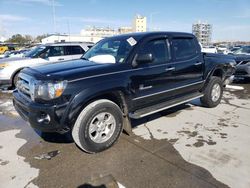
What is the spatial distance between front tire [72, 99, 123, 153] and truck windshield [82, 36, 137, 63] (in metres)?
0.85

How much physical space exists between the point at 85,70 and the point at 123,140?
145 centimetres

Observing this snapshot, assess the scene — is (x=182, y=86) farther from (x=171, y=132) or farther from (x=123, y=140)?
(x=123, y=140)

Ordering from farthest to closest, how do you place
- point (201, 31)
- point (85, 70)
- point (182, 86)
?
1. point (201, 31)
2. point (182, 86)
3. point (85, 70)

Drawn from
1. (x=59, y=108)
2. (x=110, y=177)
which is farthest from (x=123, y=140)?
(x=59, y=108)

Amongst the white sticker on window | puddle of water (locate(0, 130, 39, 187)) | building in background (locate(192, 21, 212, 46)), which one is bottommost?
puddle of water (locate(0, 130, 39, 187))

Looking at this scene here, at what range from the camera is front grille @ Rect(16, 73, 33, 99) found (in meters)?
3.38

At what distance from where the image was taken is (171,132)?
13.9ft

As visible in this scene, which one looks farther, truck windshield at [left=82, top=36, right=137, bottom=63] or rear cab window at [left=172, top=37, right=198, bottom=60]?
rear cab window at [left=172, top=37, right=198, bottom=60]

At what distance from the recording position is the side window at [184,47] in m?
4.56

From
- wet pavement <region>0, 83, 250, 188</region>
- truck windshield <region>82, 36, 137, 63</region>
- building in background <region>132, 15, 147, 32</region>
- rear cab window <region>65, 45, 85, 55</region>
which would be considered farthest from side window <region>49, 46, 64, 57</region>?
building in background <region>132, 15, 147, 32</region>

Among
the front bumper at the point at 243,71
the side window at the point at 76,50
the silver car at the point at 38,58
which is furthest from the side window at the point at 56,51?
the front bumper at the point at 243,71

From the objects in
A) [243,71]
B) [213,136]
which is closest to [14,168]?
[213,136]

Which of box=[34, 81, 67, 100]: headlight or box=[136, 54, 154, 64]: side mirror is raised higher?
box=[136, 54, 154, 64]: side mirror

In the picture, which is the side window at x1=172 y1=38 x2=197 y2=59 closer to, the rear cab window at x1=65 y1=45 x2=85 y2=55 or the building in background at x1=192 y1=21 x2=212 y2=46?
the rear cab window at x1=65 y1=45 x2=85 y2=55
